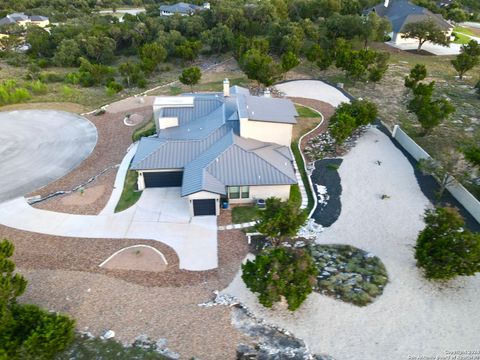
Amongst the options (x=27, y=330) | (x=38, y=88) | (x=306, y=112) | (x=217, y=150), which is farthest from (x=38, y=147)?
(x=306, y=112)

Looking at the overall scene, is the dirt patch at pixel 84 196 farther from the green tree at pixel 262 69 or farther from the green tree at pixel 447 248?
the green tree at pixel 262 69

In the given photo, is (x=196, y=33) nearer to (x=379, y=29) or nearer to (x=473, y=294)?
(x=379, y=29)

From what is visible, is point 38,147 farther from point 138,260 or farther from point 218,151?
point 138,260

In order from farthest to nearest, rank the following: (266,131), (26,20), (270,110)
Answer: (26,20) < (270,110) < (266,131)

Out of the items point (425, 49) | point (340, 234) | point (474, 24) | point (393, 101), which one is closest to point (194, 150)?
point (340, 234)

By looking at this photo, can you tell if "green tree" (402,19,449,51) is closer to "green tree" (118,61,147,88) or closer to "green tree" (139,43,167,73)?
"green tree" (139,43,167,73)

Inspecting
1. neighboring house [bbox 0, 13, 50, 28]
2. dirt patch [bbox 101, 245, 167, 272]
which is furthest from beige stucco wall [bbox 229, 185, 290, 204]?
neighboring house [bbox 0, 13, 50, 28]
